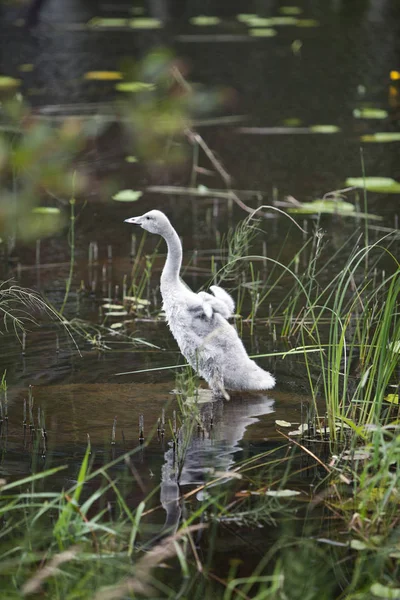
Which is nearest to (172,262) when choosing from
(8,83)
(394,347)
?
A: (394,347)

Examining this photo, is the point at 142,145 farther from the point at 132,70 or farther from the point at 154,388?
the point at 154,388

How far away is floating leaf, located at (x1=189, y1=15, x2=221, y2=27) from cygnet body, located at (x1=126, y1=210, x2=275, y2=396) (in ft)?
29.8

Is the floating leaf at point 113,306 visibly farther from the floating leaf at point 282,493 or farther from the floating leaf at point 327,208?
the floating leaf at point 282,493

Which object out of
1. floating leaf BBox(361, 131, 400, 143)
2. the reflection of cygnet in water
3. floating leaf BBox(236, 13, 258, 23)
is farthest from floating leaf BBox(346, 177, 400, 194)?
floating leaf BBox(236, 13, 258, 23)

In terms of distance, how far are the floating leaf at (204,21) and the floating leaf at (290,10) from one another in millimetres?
1010

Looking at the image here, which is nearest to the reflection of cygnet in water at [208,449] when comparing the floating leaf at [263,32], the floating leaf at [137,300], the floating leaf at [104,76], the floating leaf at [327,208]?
the floating leaf at [137,300]

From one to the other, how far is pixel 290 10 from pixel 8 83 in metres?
5.75

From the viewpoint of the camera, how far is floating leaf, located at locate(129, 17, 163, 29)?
13.3 metres

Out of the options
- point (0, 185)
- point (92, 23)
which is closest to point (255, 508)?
point (0, 185)

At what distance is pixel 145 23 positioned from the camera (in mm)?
13469

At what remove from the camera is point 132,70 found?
2.86m

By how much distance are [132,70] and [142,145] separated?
200 mm

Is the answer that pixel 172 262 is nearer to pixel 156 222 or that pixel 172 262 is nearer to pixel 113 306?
pixel 156 222

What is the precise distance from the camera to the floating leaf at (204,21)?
13.8 m
